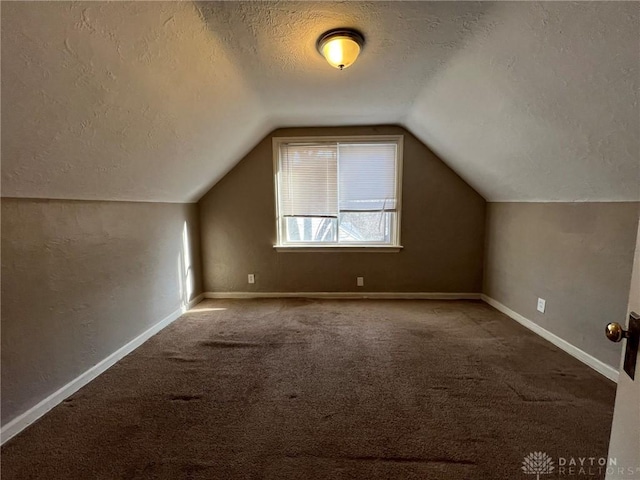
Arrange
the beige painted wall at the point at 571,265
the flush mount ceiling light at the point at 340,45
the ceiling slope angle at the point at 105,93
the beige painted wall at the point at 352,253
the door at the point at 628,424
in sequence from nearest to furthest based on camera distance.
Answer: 1. the door at the point at 628,424
2. the ceiling slope angle at the point at 105,93
3. the flush mount ceiling light at the point at 340,45
4. the beige painted wall at the point at 571,265
5. the beige painted wall at the point at 352,253

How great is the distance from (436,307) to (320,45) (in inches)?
117

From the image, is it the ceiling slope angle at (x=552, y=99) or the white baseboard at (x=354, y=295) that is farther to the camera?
the white baseboard at (x=354, y=295)

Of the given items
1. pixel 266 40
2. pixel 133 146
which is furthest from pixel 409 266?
pixel 133 146

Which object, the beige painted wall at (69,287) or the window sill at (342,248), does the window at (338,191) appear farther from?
the beige painted wall at (69,287)

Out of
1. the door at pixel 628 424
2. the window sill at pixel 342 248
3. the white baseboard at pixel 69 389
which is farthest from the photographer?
the window sill at pixel 342 248

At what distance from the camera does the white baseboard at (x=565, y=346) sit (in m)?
1.94

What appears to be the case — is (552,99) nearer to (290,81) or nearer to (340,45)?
(340,45)

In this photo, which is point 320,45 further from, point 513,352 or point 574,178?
point 513,352

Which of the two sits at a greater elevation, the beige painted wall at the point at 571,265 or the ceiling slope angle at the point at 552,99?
the ceiling slope angle at the point at 552,99

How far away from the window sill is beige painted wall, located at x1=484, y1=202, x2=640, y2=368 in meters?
1.26

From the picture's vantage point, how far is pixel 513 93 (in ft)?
5.85

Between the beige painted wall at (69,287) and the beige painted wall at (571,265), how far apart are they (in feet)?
12.1

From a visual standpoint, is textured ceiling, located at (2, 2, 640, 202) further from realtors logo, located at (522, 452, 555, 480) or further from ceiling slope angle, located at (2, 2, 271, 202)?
realtors logo, located at (522, 452, 555, 480)

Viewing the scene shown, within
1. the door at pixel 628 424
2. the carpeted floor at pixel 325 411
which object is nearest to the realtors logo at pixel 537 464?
the carpeted floor at pixel 325 411
